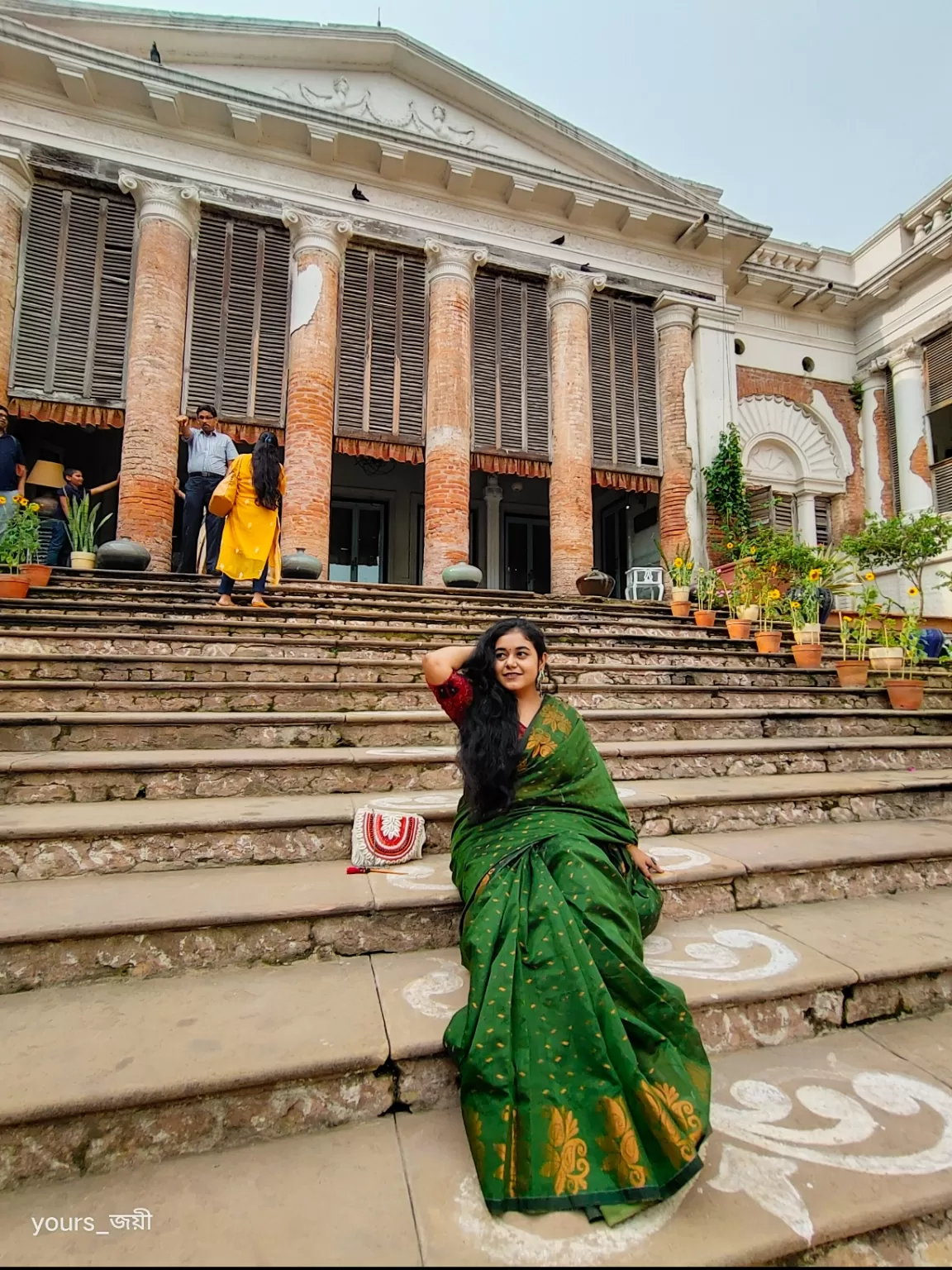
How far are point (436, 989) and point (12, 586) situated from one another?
502 centimetres

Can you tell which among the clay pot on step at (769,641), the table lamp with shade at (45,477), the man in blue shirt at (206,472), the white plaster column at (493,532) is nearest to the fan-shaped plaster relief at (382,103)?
the white plaster column at (493,532)

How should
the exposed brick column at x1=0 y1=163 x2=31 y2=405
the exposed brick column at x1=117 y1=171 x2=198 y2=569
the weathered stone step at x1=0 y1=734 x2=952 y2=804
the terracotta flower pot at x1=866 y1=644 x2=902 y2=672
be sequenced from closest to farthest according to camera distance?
1. the weathered stone step at x1=0 y1=734 x2=952 y2=804
2. the terracotta flower pot at x1=866 y1=644 x2=902 y2=672
3. the exposed brick column at x1=0 y1=163 x2=31 y2=405
4. the exposed brick column at x1=117 y1=171 x2=198 y2=569

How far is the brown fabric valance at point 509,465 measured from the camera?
34.3 feet

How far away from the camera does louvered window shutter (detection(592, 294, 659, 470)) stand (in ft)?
36.5

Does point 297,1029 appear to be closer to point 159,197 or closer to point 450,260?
point 159,197

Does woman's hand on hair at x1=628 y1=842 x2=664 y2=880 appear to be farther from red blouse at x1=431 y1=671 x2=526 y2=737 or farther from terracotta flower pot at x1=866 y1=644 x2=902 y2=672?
terracotta flower pot at x1=866 y1=644 x2=902 y2=672

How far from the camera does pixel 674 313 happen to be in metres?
→ 11.4

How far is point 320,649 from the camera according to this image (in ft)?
15.9

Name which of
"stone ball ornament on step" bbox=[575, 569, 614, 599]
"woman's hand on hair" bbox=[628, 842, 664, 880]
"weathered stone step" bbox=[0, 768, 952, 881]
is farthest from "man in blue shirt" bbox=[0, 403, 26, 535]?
"stone ball ornament on step" bbox=[575, 569, 614, 599]

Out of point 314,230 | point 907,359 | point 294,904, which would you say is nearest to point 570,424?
point 314,230

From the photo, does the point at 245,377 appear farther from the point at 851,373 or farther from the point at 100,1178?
the point at 851,373

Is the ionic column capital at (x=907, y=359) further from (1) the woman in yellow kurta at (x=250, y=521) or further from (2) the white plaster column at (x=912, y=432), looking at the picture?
(1) the woman in yellow kurta at (x=250, y=521)

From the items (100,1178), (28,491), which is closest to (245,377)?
(28,491)

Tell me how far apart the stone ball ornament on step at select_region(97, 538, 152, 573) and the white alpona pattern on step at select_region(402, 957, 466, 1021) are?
631 centimetres
